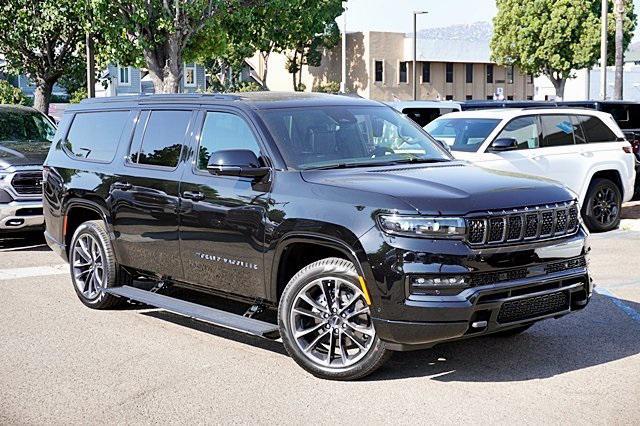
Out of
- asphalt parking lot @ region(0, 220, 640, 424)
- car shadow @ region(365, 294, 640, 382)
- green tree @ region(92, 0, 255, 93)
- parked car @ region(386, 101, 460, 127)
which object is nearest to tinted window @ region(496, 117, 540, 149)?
parked car @ region(386, 101, 460, 127)

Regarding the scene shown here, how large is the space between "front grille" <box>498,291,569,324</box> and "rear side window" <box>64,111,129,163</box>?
3960 mm

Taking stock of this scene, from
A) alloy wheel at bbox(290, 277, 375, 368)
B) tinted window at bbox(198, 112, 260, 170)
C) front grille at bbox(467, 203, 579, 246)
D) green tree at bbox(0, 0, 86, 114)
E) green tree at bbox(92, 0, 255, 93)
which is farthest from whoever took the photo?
green tree at bbox(0, 0, 86, 114)

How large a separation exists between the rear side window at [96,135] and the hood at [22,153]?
374cm

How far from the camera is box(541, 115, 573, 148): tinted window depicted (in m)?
13.1

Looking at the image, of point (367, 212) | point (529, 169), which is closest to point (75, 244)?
point (367, 212)

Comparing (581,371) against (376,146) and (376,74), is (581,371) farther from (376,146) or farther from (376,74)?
(376,74)

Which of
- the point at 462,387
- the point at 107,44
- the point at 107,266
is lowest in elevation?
the point at 462,387

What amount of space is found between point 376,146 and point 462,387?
2051 mm

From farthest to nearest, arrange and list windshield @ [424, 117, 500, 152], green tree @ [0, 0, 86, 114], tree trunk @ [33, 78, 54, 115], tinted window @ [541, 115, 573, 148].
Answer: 1. tree trunk @ [33, 78, 54, 115]
2. green tree @ [0, 0, 86, 114]
3. tinted window @ [541, 115, 573, 148]
4. windshield @ [424, 117, 500, 152]

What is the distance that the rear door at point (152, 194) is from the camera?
290 inches

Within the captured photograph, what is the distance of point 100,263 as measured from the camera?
8.38 meters

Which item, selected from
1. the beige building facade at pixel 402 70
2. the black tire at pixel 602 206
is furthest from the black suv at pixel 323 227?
the beige building facade at pixel 402 70

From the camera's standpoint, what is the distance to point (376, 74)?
70625 mm

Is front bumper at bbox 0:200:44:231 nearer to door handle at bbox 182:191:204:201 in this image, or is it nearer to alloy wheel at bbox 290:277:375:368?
door handle at bbox 182:191:204:201
